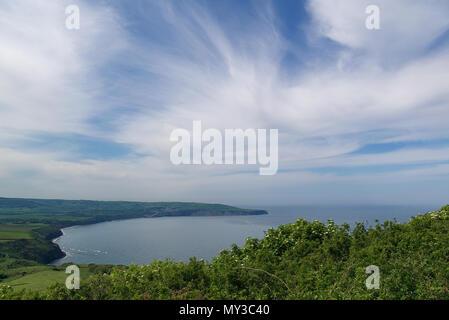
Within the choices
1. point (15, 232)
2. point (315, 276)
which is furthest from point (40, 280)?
point (15, 232)

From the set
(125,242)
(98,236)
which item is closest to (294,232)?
(125,242)

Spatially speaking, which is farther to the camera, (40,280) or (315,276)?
(40,280)

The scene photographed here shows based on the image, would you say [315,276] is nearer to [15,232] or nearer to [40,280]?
[40,280]

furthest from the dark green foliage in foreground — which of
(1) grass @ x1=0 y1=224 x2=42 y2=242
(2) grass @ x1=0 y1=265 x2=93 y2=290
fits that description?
(1) grass @ x1=0 y1=224 x2=42 y2=242

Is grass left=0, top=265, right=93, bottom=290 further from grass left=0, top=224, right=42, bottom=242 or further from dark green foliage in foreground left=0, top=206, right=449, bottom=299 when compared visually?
grass left=0, top=224, right=42, bottom=242

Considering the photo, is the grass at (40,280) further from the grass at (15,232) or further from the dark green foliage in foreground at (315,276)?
the grass at (15,232)

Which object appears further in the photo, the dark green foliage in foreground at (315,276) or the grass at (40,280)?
the grass at (40,280)

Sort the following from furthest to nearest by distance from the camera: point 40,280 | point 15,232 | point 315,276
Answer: point 15,232, point 40,280, point 315,276

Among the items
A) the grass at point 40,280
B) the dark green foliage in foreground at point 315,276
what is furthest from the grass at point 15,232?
the dark green foliage in foreground at point 315,276
